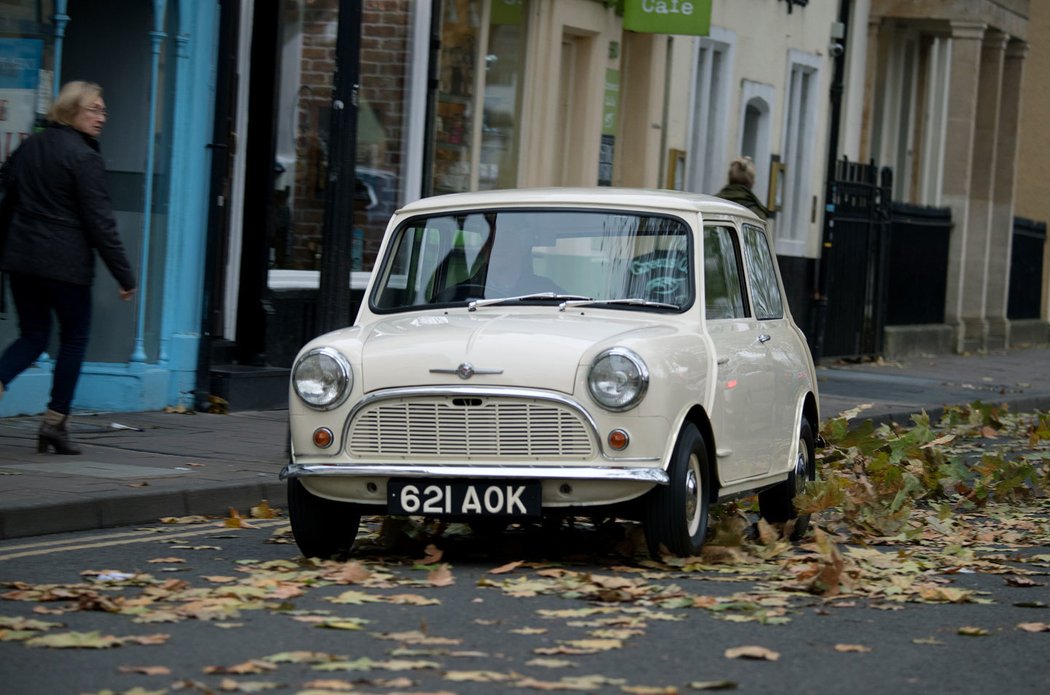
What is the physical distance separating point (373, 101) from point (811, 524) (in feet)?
28.2

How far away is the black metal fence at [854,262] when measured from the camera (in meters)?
25.0

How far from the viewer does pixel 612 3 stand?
2127cm

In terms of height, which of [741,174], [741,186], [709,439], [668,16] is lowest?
[709,439]

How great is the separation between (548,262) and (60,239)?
11.2 feet

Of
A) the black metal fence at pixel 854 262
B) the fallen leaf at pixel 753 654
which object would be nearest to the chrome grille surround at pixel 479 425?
the fallen leaf at pixel 753 654

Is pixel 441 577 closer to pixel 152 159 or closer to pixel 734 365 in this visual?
pixel 734 365

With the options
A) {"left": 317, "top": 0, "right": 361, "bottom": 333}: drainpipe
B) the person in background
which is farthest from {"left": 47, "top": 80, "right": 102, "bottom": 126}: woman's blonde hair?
the person in background

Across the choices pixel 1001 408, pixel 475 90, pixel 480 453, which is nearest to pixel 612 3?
pixel 475 90

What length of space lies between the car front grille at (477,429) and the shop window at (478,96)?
10453 mm

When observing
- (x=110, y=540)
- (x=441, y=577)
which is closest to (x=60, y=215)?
(x=110, y=540)

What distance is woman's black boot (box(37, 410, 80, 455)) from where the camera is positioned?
11227 millimetres

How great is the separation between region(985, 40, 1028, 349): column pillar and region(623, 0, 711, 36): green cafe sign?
48.1 feet

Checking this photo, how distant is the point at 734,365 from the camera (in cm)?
895

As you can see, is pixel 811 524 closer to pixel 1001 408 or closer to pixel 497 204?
pixel 497 204
